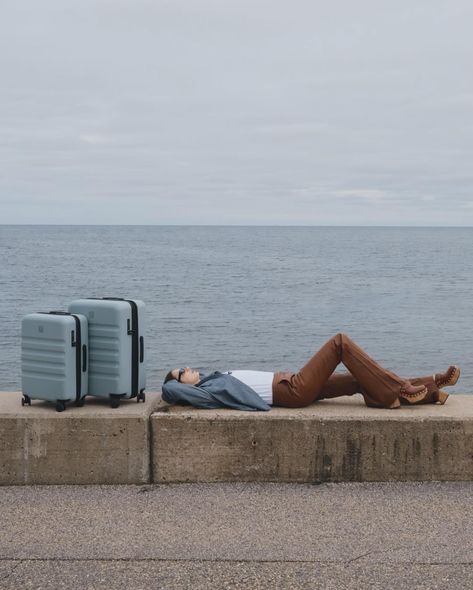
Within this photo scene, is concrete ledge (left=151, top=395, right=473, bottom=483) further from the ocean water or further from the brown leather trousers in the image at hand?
the ocean water

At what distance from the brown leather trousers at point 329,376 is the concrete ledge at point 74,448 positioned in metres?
1.06

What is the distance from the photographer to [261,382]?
20.7 ft

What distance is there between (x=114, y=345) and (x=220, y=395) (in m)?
0.86

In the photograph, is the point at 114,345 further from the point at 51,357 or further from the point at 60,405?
the point at 60,405

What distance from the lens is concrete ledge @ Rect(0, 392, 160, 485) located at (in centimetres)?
595

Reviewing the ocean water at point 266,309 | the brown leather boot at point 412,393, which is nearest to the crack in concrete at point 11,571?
the brown leather boot at point 412,393

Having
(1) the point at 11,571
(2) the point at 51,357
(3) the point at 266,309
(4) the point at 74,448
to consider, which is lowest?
(3) the point at 266,309

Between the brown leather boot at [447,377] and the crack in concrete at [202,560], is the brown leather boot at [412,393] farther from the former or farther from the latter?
the crack in concrete at [202,560]

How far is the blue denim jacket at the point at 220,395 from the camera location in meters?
6.16

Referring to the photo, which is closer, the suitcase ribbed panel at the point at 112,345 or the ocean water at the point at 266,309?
the suitcase ribbed panel at the point at 112,345

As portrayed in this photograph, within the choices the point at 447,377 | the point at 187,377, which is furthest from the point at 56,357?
the point at 447,377

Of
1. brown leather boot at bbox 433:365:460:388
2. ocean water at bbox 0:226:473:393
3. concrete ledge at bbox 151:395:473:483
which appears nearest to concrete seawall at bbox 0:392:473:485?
concrete ledge at bbox 151:395:473:483

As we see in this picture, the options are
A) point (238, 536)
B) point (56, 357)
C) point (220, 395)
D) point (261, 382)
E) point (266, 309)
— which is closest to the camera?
point (238, 536)

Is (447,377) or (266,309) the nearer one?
(447,377)
